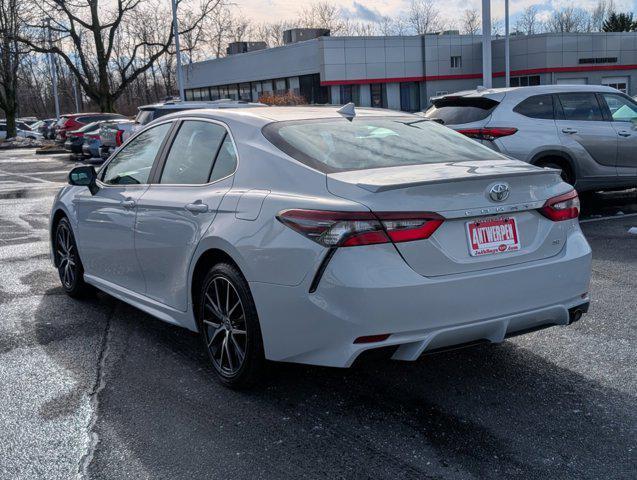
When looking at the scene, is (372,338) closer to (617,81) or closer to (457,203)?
(457,203)

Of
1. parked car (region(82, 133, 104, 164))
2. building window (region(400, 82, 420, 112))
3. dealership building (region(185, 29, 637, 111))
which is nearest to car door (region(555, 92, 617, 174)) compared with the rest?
A: parked car (region(82, 133, 104, 164))

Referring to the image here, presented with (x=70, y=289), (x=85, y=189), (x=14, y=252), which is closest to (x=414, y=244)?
(x=85, y=189)

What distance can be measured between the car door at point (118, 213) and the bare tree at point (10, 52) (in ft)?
119

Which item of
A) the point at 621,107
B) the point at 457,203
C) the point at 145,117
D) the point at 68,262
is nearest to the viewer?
the point at 457,203

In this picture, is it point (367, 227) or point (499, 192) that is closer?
point (367, 227)

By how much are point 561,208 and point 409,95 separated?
51694mm

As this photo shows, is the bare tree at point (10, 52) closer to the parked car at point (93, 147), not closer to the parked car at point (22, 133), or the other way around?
the parked car at point (22, 133)

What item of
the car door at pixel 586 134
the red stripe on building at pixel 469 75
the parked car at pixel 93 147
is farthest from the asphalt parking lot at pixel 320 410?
the red stripe on building at pixel 469 75

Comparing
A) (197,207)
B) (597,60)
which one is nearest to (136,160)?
(197,207)

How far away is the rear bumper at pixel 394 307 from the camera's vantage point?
11.7 ft

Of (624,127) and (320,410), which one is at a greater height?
(624,127)

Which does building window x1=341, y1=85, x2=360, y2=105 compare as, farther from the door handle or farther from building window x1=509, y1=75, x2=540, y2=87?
the door handle

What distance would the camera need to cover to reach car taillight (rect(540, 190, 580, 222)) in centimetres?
407

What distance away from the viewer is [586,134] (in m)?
10.1
